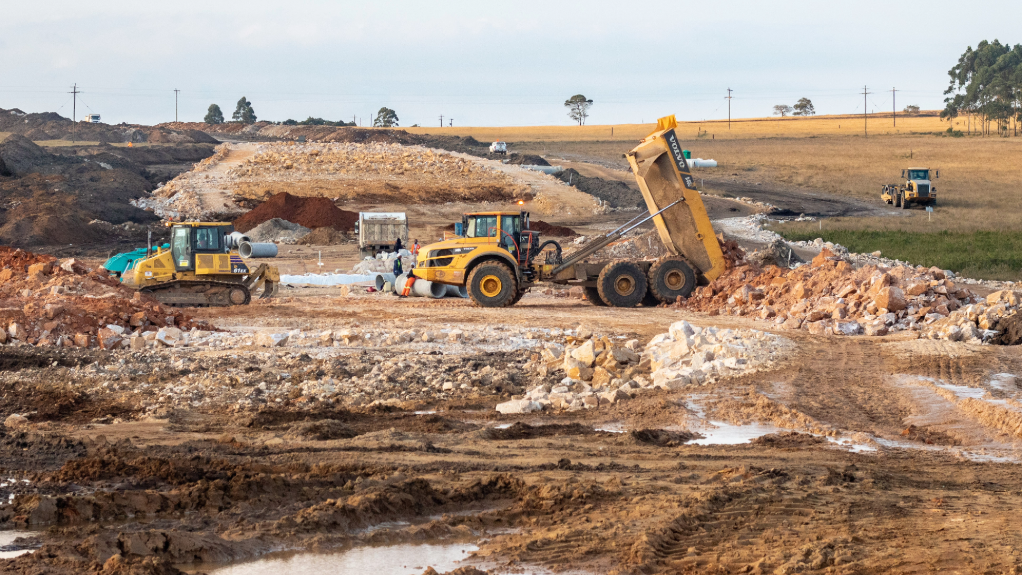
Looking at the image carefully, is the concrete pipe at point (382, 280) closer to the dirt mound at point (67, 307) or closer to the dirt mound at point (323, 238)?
the dirt mound at point (67, 307)

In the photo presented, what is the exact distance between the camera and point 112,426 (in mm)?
9922

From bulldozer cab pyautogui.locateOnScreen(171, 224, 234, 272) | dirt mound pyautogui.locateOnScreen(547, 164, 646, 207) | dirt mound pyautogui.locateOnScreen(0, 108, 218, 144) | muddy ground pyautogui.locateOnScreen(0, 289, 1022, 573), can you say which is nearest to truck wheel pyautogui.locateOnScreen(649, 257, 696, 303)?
muddy ground pyautogui.locateOnScreen(0, 289, 1022, 573)

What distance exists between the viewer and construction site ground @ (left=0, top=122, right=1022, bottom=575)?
616cm

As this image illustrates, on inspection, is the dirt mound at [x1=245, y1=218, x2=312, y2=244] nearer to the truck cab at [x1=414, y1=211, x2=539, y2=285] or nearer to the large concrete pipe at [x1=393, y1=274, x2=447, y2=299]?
the large concrete pipe at [x1=393, y1=274, x2=447, y2=299]

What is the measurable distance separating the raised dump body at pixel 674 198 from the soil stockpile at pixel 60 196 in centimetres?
2309

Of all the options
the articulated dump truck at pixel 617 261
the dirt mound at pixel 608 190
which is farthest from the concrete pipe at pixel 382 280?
the dirt mound at pixel 608 190

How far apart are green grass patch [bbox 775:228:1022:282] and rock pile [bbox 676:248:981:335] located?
7.19 meters

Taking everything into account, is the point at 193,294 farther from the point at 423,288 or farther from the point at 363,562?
the point at 363,562

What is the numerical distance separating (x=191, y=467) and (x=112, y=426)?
7.74ft

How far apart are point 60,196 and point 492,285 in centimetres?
2774

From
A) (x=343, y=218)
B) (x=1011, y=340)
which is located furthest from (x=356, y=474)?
(x=343, y=218)

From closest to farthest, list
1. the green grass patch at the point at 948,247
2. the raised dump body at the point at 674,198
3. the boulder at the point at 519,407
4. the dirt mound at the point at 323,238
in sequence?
the boulder at the point at 519,407 → the raised dump body at the point at 674,198 → the green grass patch at the point at 948,247 → the dirt mound at the point at 323,238

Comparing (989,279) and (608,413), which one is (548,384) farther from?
(989,279)

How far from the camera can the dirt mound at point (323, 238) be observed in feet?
113
